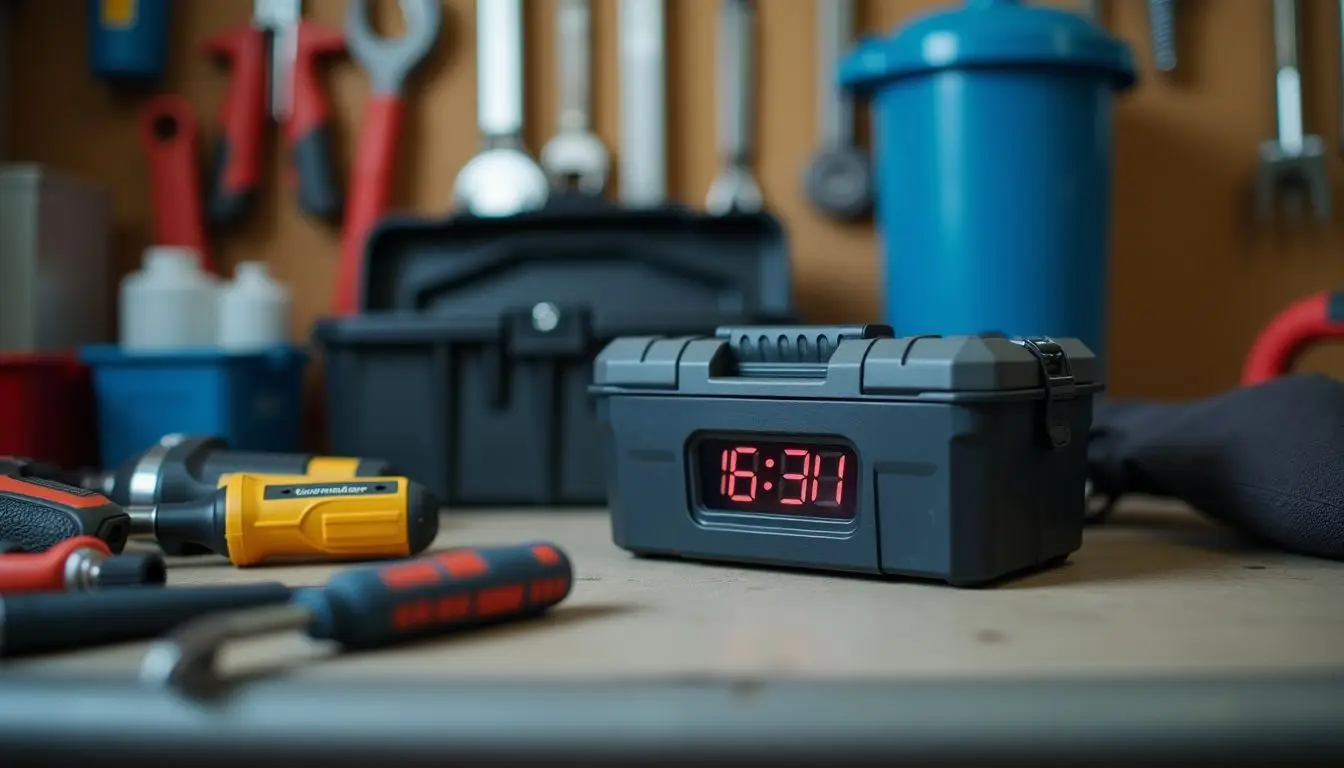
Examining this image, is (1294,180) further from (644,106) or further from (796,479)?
(796,479)

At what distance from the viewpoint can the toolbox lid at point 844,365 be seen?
62cm

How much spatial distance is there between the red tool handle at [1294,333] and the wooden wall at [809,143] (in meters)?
0.22

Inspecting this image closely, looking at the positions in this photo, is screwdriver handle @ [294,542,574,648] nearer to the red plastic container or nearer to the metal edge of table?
the metal edge of table

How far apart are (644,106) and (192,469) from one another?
0.64 m

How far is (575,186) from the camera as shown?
1195 millimetres

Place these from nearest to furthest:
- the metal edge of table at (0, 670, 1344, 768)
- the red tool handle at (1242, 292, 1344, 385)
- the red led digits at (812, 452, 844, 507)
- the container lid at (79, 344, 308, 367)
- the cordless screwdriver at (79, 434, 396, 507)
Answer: the metal edge of table at (0, 670, 1344, 768)
the red led digits at (812, 452, 844, 507)
the cordless screwdriver at (79, 434, 396, 507)
the red tool handle at (1242, 292, 1344, 385)
the container lid at (79, 344, 308, 367)

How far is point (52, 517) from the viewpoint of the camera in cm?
67

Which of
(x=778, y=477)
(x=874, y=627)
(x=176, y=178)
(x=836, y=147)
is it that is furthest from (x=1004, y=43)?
(x=176, y=178)

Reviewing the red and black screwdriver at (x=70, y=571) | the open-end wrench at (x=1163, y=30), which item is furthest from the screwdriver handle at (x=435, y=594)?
the open-end wrench at (x=1163, y=30)

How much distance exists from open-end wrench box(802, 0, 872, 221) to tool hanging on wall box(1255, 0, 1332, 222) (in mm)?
409

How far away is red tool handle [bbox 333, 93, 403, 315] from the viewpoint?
4.15ft

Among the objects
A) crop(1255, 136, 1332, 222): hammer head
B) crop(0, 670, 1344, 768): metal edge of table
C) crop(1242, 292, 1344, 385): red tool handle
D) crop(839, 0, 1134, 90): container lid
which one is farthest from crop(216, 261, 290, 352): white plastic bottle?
crop(1255, 136, 1332, 222): hammer head

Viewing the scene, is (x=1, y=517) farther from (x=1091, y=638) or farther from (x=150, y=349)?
(x=1091, y=638)

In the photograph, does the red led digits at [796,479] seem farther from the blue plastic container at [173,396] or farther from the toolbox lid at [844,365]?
the blue plastic container at [173,396]
